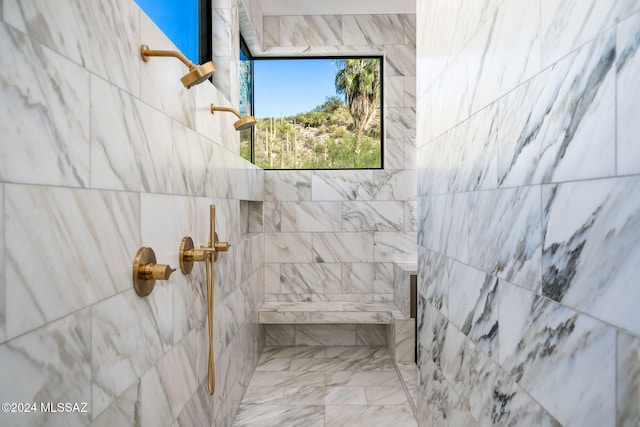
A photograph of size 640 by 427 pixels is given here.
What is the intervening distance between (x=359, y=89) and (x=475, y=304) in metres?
3.34

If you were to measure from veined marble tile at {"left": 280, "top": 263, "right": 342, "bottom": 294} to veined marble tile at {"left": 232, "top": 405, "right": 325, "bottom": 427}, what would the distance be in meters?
1.46

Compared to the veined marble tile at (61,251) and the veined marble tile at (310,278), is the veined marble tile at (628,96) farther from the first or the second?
the veined marble tile at (310,278)

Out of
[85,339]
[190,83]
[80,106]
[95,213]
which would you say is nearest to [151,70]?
[190,83]

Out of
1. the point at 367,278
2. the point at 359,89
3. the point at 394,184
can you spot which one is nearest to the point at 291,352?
the point at 367,278

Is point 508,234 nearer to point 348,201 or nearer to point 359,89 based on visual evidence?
point 348,201

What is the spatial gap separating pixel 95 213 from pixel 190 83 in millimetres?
631

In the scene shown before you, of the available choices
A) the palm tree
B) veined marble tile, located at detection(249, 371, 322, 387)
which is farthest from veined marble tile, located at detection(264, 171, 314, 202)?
veined marble tile, located at detection(249, 371, 322, 387)

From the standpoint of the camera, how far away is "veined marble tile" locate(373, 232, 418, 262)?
443cm

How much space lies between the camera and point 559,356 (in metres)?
1.08

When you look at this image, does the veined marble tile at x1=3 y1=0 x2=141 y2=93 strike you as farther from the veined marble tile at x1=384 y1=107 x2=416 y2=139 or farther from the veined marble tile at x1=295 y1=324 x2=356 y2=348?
the veined marble tile at x1=295 y1=324 x2=356 y2=348

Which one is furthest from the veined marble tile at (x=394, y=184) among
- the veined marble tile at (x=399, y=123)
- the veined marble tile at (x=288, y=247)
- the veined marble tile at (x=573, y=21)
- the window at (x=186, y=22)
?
the veined marble tile at (x=573, y=21)

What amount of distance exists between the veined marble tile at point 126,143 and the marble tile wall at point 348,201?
9.20 feet

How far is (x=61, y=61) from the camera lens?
992mm

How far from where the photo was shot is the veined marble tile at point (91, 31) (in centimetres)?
89
